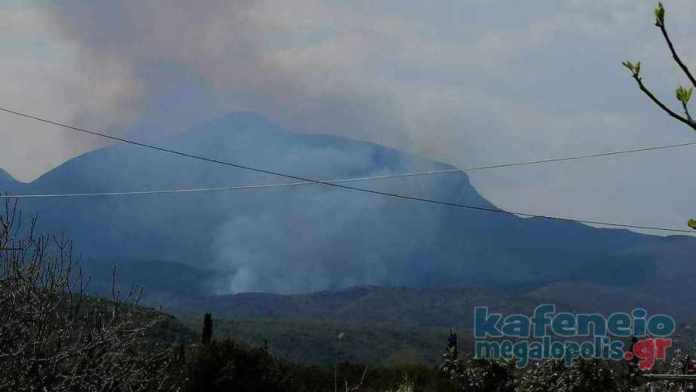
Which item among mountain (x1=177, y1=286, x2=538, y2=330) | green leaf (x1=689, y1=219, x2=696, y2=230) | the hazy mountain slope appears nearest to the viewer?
green leaf (x1=689, y1=219, x2=696, y2=230)

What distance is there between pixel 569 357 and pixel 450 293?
5247 inches

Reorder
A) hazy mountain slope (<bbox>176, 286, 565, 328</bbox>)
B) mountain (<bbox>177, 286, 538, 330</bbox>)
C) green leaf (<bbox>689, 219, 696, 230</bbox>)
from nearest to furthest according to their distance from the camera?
green leaf (<bbox>689, 219, 696, 230</bbox>) → mountain (<bbox>177, 286, 538, 330</bbox>) → hazy mountain slope (<bbox>176, 286, 565, 328</bbox>)

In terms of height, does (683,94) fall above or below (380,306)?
below

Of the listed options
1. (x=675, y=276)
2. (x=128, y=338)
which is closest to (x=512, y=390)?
(x=128, y=338)

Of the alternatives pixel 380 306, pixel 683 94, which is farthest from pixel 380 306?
pixel 683 94

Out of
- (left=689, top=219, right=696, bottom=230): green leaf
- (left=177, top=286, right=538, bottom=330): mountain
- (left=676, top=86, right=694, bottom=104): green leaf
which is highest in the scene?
(left=177, top=286, right=538, bottom=330): mountain

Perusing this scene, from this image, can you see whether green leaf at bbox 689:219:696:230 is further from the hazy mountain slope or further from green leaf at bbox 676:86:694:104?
the hazy mountain slope

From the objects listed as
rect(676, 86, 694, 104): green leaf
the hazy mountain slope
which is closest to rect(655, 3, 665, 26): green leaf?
rect(676, 86, 694, 104): green leaf

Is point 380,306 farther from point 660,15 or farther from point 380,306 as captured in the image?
point 660,15

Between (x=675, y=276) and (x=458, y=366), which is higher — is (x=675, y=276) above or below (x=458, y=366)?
above

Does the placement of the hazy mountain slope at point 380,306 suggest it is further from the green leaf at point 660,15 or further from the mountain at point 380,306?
the green leaf at point 660,15

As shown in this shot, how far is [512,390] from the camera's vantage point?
19.6 meters

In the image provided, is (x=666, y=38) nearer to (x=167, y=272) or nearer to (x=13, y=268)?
(x=13, y=268)

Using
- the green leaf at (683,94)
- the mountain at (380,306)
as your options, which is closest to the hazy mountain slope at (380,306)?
the mountain at (380,306)
